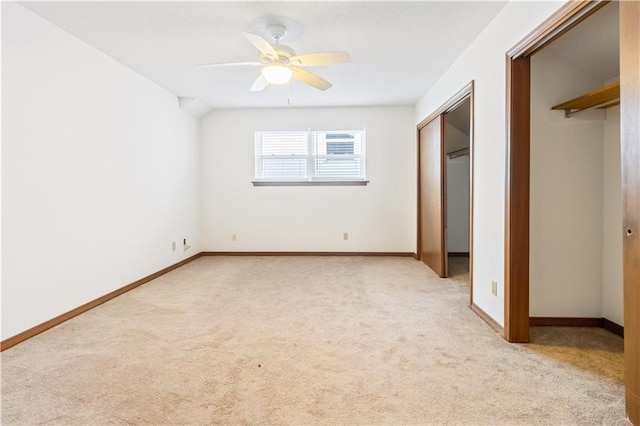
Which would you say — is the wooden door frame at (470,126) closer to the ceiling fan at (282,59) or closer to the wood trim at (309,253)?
the wood trim at (309,253)

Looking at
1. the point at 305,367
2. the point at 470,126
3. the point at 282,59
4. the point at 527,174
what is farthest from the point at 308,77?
the point at 305,367

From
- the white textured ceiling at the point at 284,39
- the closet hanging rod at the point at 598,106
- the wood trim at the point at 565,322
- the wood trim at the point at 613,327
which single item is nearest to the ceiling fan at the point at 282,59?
the white textured ceiling at the point at 284,39

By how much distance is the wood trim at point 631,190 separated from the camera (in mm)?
1383

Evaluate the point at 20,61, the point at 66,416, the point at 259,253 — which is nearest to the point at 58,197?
the point at 20,61

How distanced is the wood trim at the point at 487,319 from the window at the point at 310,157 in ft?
9.79

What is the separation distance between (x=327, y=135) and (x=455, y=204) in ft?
7.83

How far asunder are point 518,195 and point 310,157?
368 cm

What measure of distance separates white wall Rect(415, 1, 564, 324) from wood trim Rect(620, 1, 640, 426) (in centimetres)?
76

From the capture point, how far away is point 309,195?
554 cm

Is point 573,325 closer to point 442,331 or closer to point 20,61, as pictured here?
point 442,331

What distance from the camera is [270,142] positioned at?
5.60m

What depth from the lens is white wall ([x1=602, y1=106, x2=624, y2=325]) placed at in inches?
96.0

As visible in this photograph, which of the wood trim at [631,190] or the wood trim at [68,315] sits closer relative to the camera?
the wood trim at [631,190]

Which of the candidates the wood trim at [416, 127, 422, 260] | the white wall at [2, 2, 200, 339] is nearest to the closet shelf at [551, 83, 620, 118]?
the wood trim at [416, 127, 422, 260]
